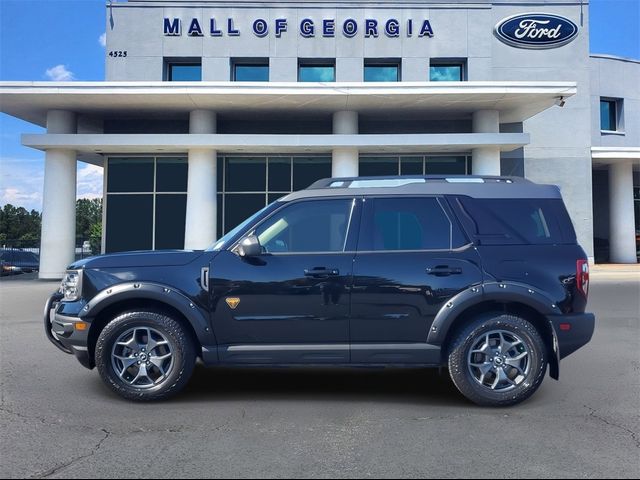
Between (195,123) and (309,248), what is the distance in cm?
1608

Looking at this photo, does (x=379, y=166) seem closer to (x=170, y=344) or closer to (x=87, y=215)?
(x=170, y=344)

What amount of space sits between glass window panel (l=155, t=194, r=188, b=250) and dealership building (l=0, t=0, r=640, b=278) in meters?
0.06

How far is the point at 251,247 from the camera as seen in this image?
4742 mm

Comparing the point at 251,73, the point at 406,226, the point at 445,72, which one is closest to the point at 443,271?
the point at 406,226

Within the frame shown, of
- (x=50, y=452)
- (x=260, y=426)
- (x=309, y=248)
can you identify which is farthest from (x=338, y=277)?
(x=50, y=452)

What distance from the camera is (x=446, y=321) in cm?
477

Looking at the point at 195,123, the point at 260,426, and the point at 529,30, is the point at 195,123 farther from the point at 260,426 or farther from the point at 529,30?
the point at 260,426

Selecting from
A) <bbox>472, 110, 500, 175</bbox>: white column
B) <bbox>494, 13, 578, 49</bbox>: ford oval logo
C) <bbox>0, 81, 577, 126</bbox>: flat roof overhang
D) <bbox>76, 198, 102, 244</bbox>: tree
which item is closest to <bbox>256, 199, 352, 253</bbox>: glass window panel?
<bbox>0, 81, 577, 126</bbox>: flat roof overhang

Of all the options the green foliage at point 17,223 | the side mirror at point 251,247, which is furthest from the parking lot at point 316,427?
the green foliage at point 17,223

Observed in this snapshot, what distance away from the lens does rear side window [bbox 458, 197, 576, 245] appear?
16.2 feet

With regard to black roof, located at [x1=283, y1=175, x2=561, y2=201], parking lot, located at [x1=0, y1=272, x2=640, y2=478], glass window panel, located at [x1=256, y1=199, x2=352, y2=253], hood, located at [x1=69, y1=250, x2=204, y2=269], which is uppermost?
black roof, located at [x1=283, y1=175, x2=561, y2=201]

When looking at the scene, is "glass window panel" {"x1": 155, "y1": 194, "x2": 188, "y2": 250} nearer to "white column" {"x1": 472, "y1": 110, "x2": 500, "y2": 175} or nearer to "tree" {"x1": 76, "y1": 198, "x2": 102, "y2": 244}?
"white column" {"x1": 472, "y1": 110, "x2": 500, "y2": 175}

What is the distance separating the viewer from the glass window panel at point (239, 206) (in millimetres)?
21500

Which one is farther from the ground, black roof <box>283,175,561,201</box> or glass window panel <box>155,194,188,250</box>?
glass window panel <box>155,194,188,250</box>
